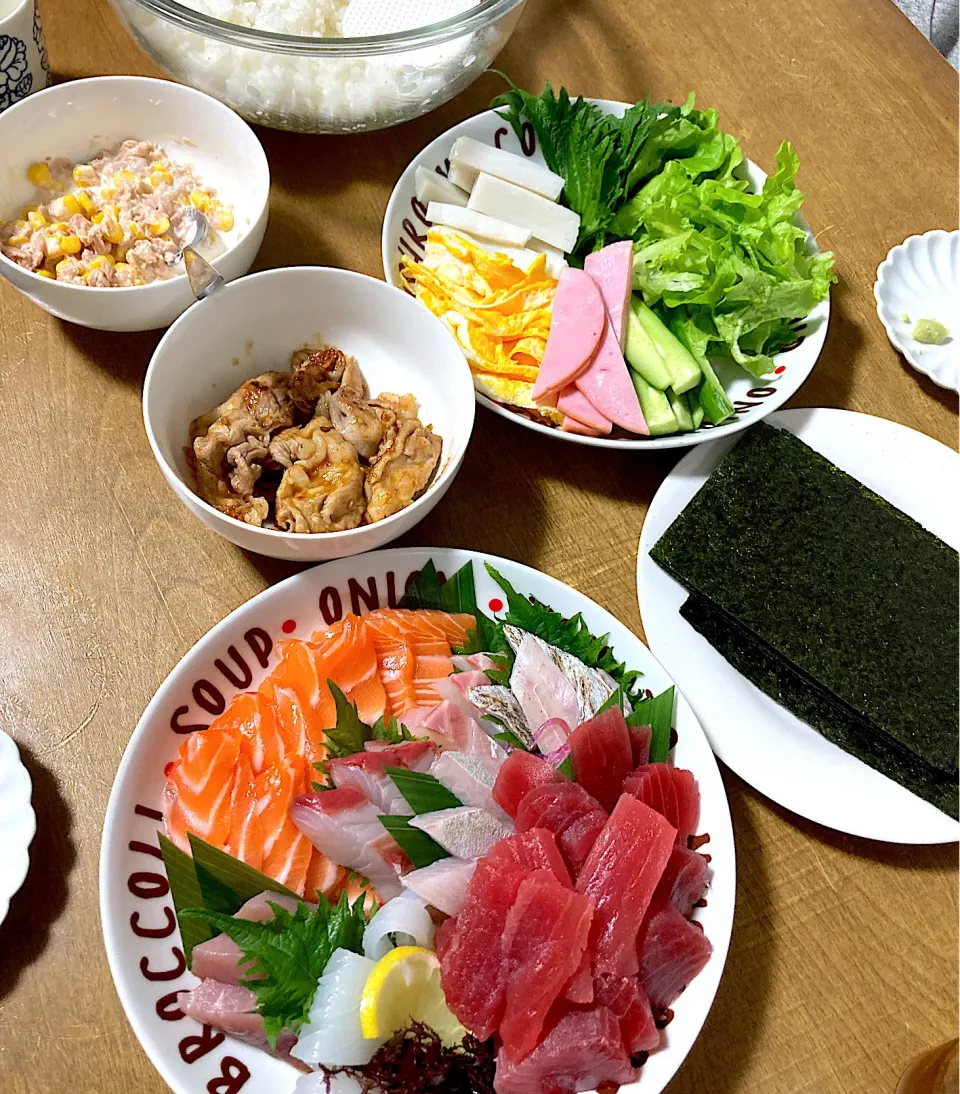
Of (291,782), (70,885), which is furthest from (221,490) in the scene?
(70,885)

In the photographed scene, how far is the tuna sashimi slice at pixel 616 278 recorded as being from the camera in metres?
1.50

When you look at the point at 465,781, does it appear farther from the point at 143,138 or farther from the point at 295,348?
the point at 143,138

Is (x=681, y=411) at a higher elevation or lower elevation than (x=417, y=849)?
higher

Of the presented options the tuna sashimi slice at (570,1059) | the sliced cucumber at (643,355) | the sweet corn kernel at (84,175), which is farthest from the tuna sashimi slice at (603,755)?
the sweet corn kernel at (84,175)

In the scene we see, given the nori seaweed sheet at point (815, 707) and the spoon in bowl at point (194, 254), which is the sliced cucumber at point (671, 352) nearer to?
the nori seaweed sheet at point (815, 707)

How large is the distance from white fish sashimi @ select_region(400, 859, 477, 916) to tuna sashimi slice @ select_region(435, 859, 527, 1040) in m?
0.02

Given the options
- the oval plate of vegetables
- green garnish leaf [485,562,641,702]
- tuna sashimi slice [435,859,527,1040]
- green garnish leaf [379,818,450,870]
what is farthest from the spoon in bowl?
tuna sashimi slice [435,859,527,1040]

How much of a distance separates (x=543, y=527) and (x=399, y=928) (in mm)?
675

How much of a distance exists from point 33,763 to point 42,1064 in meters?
0.37

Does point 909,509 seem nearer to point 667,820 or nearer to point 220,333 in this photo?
point 667,820

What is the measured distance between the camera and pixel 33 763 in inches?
47.6

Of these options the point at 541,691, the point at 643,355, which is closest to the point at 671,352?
the point at 643,355

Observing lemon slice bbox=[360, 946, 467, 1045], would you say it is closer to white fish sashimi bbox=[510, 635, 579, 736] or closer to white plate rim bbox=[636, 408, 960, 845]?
white fish sashimi bbox=[510, 635, 579, 736]

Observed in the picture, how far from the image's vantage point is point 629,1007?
101 cm
